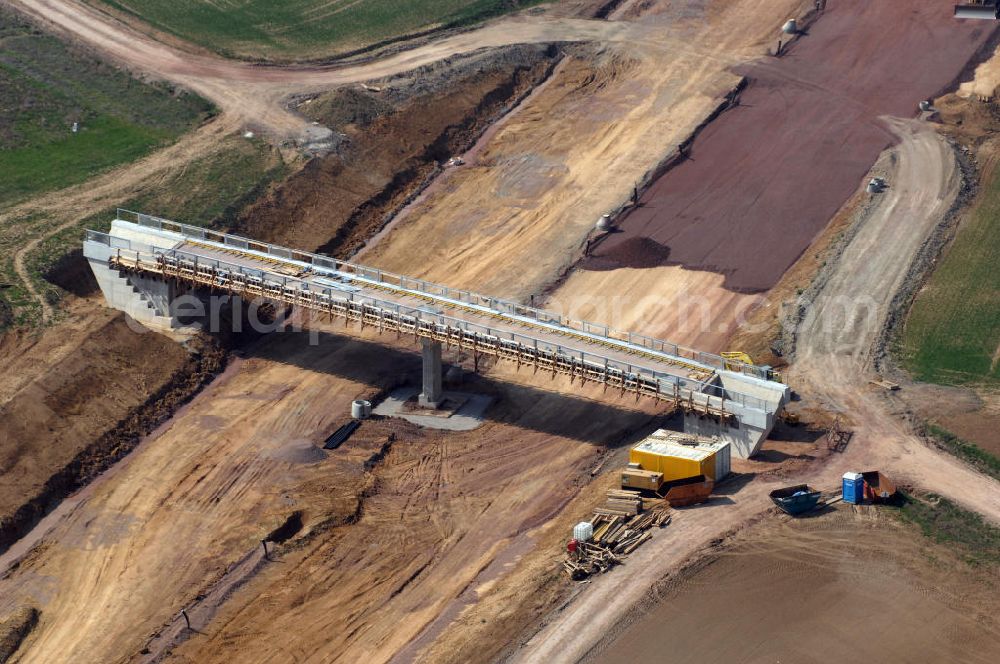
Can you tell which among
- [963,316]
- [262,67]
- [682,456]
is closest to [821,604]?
[682,456]

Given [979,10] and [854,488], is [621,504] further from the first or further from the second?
[979,10]

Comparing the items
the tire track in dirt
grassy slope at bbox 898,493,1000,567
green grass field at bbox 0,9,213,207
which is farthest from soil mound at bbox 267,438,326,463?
green grass field at bbox 0,9,213,207

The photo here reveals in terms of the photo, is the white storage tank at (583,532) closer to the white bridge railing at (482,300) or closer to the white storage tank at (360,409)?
the white bridge railing at (482,300)

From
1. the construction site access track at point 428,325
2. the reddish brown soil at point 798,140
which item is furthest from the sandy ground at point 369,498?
the construction site access track at point 428,325

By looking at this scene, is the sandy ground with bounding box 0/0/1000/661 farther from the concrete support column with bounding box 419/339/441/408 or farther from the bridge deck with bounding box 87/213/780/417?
the bridge deck with bounding box 87/213/780/417

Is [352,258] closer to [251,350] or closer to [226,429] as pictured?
[251,350]
